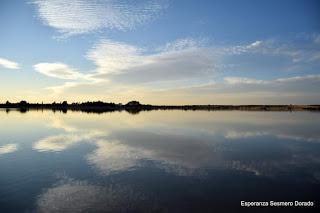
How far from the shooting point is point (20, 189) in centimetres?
1374

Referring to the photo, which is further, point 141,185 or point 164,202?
point 141,185

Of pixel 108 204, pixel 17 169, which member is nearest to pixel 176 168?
pixel 108 204

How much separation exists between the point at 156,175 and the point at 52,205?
21.5 feet

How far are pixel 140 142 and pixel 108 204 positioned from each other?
18.6 meters

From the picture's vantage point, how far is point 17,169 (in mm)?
17688

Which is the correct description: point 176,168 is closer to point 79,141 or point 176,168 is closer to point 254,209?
point 254,209

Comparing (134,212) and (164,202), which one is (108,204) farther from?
(164,202)

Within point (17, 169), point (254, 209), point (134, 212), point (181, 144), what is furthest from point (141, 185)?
point (181, 144)

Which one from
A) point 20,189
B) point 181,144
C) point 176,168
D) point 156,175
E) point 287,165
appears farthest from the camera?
point 181,144

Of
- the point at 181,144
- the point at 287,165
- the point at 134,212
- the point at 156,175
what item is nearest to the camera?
the point at 134,212

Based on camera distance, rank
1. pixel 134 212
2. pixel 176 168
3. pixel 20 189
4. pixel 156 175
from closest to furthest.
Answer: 1. pixel 134 212
2. pixel 20 189
3. pixel 156 175
4. pixel 176 168

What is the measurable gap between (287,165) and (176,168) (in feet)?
26.7

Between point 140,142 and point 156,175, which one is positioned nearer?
point 156,175

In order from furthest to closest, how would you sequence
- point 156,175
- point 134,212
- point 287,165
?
point 287,165
point 156,175
point 134,212
